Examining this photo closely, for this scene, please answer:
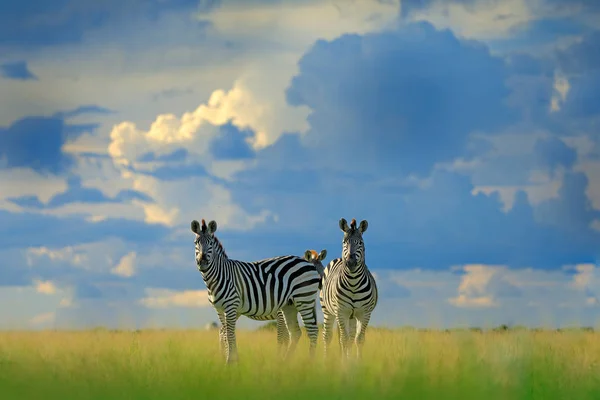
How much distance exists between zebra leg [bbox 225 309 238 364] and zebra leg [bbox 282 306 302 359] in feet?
7.30

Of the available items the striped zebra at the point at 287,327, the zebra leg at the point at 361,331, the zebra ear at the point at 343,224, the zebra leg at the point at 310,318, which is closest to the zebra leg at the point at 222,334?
the striped zebra at the point at 287,327

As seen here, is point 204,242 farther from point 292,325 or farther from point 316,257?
point 316,257

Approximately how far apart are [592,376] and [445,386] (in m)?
2.76

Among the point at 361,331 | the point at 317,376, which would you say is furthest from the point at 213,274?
the point at 317,376

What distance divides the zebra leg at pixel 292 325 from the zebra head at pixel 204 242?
319 centimetres

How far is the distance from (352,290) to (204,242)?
11.3 ft

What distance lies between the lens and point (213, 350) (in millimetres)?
18141

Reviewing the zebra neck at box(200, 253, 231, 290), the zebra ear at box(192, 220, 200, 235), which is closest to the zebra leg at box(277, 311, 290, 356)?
the zebra neck at box(200, 253, 231, 290)

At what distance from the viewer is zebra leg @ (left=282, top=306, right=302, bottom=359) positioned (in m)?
18.8

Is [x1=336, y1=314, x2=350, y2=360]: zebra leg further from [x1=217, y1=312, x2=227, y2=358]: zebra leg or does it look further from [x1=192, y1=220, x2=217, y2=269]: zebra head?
[x1=192, y1=220, x2=217, y2=269]: zebra head

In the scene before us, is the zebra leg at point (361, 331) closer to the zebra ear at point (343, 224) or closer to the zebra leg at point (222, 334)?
the zebra ear at point (343, 224)

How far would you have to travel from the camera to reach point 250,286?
59.3 ft

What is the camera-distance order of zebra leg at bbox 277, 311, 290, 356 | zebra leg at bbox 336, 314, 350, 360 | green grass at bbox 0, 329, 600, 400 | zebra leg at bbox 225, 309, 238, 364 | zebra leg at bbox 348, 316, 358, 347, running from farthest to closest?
1. zebra leg at bbox 277, 311, 290, 356
2. zebra leg at bbox 348, 316, 358, 347
3. zebra leg at bbox 336, 314, 350, 360
4. zebra leg at bbox 225, 309, 238, 364
5. green grass at bbox 0, 329, 600, 400

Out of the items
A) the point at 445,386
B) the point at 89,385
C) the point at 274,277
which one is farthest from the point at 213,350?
the point at 445,386
